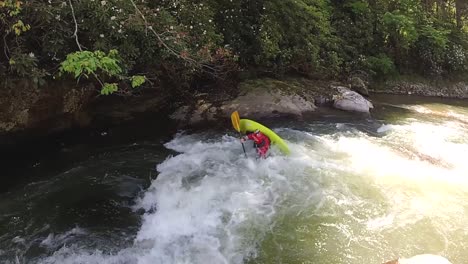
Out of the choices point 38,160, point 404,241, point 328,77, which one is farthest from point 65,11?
point 328,77

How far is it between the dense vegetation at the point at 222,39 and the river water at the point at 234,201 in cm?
173

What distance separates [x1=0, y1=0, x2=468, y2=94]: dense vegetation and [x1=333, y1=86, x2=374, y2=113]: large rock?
123cm

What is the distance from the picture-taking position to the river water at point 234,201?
4992mm

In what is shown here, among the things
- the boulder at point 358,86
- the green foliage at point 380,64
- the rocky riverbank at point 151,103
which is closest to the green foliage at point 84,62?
the rocky riverbank at point 151,103

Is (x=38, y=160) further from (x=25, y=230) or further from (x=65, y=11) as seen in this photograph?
(x=65, y=11)

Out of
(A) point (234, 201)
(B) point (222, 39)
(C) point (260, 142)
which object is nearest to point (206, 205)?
(A) point (234, 201)

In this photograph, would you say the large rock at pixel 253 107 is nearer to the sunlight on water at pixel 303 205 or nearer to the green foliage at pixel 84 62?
the sunlight on water at pixel 303 205

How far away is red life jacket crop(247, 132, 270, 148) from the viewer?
23.9 feet

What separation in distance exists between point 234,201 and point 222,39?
5.01m

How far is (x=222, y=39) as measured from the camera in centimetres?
967

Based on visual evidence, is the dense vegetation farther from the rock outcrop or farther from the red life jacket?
the red life jacket

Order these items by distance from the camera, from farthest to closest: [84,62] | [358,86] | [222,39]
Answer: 1. [358,86]
2. [222,39]
3. [84,62]

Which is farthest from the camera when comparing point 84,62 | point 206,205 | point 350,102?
point 350,102

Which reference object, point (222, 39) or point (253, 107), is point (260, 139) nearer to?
point (253, 107)
